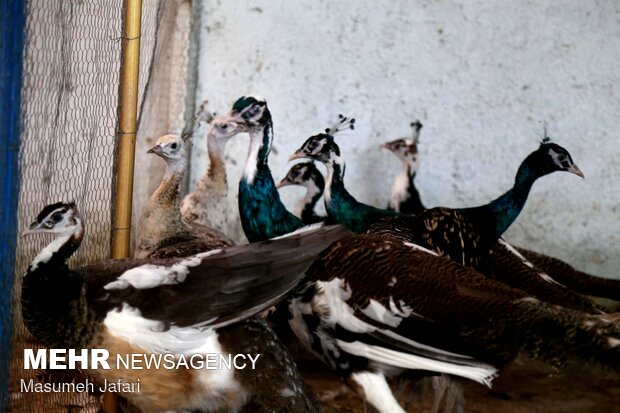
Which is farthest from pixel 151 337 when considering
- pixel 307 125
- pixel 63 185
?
pixel 307 125

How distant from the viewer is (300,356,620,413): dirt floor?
414cm

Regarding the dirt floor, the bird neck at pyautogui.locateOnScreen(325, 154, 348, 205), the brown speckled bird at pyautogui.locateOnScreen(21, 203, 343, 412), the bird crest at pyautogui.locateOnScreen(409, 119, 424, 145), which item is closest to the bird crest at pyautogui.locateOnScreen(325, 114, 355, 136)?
the bird neck at pyautogui.locateOnScreen(325, 154, 348, 205)

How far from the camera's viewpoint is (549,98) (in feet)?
16.6

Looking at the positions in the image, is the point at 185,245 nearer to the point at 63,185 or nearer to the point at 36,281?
the point at 63,185

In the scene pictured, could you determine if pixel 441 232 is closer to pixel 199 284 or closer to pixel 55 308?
pixel 199 284

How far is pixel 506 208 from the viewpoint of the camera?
4.21 m

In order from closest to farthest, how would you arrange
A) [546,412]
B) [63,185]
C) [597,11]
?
[63,185] → [546,412] → [597,11]

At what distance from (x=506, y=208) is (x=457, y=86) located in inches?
45.8

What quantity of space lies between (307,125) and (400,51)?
70cm

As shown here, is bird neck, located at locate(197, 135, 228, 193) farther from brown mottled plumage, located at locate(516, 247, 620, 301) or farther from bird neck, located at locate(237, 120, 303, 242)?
brown mottled plumage, located at locate(516, 247, 620, 301)

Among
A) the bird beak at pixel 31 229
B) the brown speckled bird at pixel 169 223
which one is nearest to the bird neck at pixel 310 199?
the brown speckled bird at pixel 169 223

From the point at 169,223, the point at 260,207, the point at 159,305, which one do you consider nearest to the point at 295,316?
the point at 159,305

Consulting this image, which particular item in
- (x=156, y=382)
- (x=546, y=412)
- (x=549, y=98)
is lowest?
(x=546, y=412)

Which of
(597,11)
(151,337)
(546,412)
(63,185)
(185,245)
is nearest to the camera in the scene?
(151,337)
